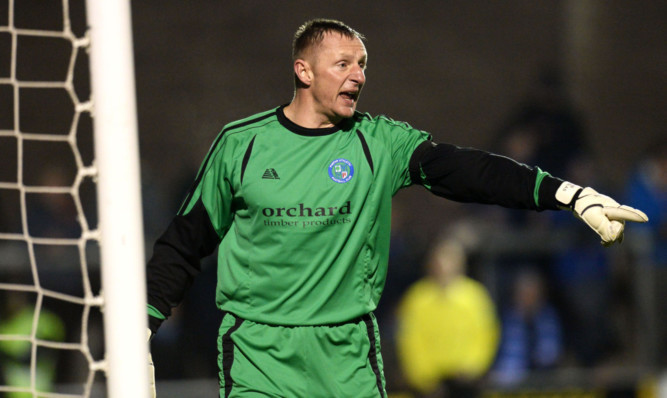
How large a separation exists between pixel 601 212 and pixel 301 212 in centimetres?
99

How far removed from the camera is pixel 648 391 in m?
7.95

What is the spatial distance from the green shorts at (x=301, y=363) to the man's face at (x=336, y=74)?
760 mm

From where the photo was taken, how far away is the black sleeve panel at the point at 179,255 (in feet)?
12.3

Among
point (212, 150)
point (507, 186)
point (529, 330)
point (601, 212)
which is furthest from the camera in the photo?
point (529, 330)

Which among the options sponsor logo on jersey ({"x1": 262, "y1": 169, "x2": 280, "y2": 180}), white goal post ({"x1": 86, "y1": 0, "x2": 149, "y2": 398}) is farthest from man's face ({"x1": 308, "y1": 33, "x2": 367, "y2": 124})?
white goal post ({"x1": 86, "y1": 0, "x2": 149, "y2": 398})

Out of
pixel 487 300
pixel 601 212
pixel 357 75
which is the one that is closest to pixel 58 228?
pixel 487 300

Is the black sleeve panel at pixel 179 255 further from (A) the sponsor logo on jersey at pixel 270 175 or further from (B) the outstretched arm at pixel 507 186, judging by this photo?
(B) the outstretched arm at pixel 507 186

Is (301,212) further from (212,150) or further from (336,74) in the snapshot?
(336,74)

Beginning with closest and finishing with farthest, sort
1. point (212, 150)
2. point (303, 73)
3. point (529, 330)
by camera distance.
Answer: point (212, 150), point (303, 73), point (529, 330)

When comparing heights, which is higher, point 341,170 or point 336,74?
point 336,74

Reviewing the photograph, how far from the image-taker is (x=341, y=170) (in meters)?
3.78

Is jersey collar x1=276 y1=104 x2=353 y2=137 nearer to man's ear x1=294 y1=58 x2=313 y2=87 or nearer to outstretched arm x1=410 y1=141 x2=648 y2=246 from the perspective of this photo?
man's ear x1=294 y1=58 x2=313 y2=87

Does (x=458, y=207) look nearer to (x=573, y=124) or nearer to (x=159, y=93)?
(x=573, y=124)

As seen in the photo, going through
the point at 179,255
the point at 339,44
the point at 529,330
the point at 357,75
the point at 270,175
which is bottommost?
the point at 529,330
